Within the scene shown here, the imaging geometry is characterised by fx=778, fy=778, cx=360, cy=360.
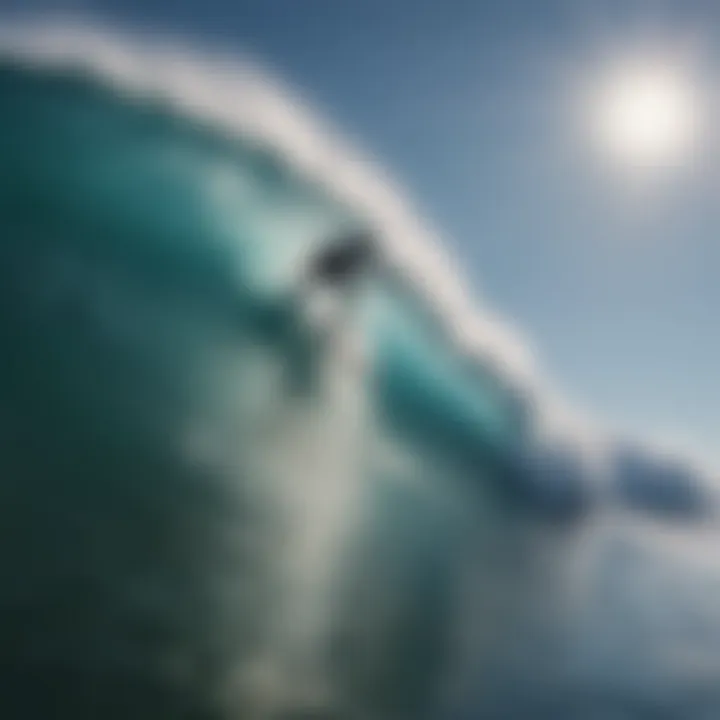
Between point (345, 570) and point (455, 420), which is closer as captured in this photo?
point (345, 570)

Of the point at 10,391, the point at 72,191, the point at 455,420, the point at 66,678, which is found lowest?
the point at 66,678

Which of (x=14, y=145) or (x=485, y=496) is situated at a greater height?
(x=14, y=145)

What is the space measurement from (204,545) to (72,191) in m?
3.99

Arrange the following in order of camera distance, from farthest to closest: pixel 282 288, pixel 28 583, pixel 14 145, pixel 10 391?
pixel 282 288, pixel 14 145, pixel 10 391, pixel 28 583

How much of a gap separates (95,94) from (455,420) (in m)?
6.02

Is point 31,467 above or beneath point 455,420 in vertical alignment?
beneath

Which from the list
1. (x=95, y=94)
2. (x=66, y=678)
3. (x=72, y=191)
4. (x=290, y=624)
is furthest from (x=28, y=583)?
(x=95, y=94)

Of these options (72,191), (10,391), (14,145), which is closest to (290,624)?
(10,391)

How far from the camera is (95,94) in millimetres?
8609

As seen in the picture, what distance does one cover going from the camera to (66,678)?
6.71 m

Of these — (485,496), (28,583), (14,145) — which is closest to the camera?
(28,583)

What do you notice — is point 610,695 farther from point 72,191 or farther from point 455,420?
point 72,191

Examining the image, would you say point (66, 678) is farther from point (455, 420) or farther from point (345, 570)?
point (455, 420)

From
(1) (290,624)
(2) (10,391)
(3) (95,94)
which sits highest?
(3) (95,94)
